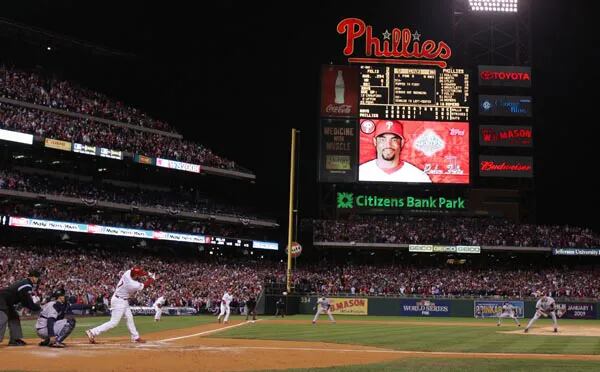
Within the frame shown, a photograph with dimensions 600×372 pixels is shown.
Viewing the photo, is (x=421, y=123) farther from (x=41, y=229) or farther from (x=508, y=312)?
(x=41, y=229)

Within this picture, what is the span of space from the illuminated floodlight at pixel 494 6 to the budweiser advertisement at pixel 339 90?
12.2 m

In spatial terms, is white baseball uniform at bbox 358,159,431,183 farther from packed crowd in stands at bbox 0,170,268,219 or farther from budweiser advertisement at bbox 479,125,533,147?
packed crowd in stands at bbox 0,170,268,219

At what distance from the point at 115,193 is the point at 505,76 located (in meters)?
34.1

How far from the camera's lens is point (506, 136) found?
5544 centimetres

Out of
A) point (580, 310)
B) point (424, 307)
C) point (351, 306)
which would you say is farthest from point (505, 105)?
point (351, 306)

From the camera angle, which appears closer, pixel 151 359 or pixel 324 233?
pixel 151 359

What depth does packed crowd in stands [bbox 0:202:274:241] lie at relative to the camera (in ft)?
149

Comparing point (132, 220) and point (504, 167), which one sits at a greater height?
point (504, 167)

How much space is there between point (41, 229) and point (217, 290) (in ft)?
42.1

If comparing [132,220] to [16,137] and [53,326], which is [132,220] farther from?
[53,326]

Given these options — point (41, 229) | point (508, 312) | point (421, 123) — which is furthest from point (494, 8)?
point (41, 229)

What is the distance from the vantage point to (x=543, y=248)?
55531mm

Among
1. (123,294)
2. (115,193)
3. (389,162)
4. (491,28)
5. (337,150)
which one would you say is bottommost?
(123,294)

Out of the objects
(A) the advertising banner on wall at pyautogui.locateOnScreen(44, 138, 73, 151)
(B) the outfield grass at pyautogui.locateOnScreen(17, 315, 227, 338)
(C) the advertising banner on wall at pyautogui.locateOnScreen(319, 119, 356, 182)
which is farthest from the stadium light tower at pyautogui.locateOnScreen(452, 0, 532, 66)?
(B) the outfield grass at pyautogui.locateOnScreen(17, 315, 227, 338)
